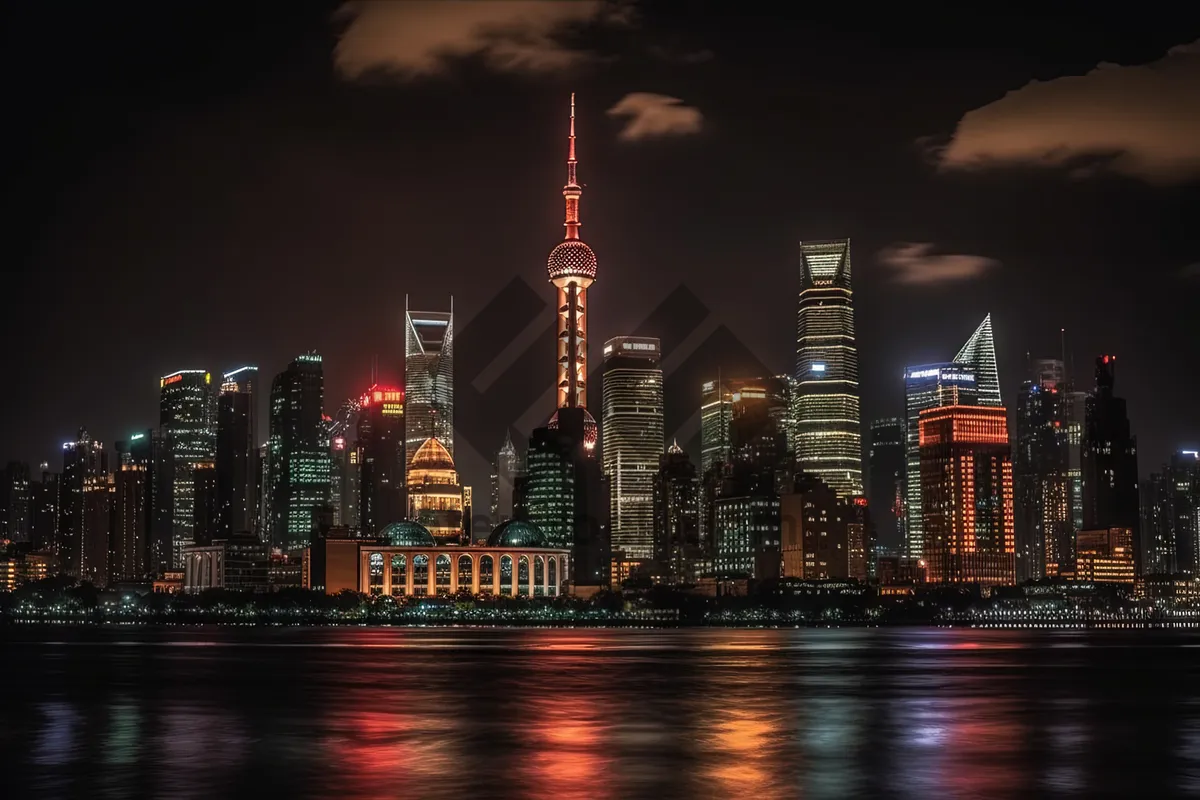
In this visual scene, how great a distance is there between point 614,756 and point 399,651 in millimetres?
110873

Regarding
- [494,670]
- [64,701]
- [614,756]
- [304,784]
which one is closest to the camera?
[304,784]

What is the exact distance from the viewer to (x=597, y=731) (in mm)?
63906

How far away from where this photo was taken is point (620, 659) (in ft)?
451

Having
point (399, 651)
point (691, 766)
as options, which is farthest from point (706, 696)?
point (399, 651)

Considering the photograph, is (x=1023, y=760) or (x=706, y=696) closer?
(x=1023, y=760)

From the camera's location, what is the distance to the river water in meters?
47.6

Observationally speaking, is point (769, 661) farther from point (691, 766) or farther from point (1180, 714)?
point (691, 766)

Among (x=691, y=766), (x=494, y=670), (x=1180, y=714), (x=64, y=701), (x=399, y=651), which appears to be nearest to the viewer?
(x=691, y=766)

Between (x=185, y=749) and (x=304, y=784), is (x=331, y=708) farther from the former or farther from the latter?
(x=304, y=784)

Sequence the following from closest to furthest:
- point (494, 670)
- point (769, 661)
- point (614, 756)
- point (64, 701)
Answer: point (614, 756) < point (64, 701) < point (494, 670) < point (769, 661)

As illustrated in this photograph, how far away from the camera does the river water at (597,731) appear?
156ft

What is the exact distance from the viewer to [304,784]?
155ft

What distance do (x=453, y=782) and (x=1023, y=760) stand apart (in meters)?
21.4

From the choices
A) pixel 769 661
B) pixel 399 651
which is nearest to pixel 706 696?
pixel 769 661
